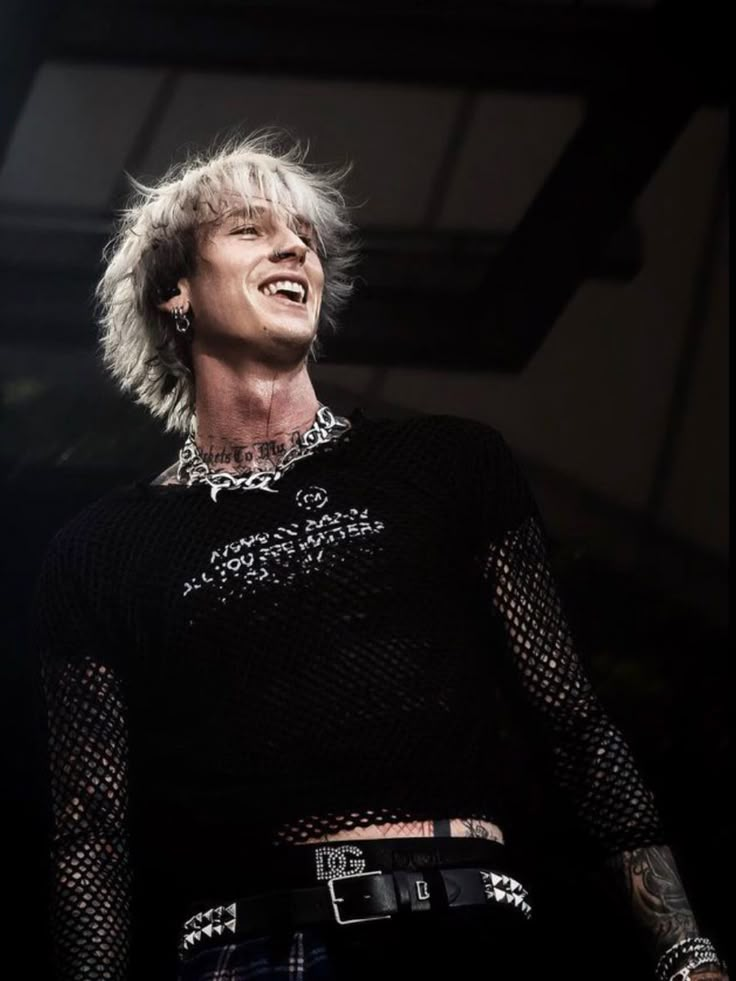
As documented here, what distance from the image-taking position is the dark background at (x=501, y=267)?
2246 millimetres

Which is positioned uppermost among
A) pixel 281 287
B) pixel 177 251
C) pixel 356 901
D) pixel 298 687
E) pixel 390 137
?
pixel 390 137

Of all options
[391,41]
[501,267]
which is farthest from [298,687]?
[391,41]

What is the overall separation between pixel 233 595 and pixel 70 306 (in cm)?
78

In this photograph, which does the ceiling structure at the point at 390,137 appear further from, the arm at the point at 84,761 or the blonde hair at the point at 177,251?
the arm at the point at 84,761

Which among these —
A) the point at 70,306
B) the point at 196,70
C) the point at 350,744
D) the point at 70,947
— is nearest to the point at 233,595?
the point at 350,744

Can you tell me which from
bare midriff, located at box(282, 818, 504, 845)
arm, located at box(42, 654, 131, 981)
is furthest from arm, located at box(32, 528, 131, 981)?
bare midriff, located at box(282, 818, 504, 845)

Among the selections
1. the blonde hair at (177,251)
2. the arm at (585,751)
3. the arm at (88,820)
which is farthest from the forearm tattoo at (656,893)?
the blonde hair at (177,251)

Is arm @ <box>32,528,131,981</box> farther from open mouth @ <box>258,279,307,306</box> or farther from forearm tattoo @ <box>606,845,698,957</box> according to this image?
forearm tattoo @ <box>606,845,698,957</box>

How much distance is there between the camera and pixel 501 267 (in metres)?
2.43

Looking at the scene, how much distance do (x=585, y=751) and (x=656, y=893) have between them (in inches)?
6.6

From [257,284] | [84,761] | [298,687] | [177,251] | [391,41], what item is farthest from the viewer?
[391,41]

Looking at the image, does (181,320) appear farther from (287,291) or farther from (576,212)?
(576,212)

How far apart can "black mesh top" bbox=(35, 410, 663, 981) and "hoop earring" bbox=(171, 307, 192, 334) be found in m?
0.29

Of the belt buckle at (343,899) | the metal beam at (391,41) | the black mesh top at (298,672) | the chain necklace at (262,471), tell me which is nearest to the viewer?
the belt buckle at (343,899)
